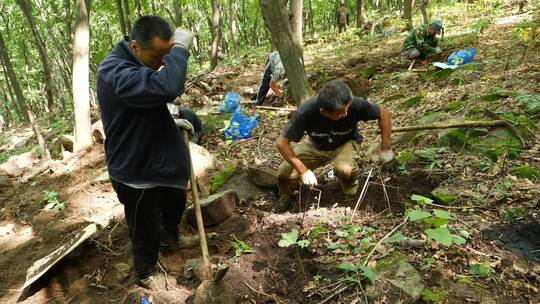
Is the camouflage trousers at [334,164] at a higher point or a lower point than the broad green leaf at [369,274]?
higher

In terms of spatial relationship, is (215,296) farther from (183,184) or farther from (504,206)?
(504,206)

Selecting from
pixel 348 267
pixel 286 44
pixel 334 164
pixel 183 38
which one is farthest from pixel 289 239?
pixel 286 44

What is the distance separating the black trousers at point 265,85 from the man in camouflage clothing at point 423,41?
3639 mm

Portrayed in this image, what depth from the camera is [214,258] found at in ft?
11.4

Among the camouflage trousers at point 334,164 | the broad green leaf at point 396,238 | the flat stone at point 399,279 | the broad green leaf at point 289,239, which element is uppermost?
the camouflage trousers at point 334,164

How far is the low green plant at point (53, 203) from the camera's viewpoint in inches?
222

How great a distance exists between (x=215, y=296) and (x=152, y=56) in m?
1.78

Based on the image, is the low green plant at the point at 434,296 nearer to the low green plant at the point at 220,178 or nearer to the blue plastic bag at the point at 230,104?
the low green plant at the point at 220,178

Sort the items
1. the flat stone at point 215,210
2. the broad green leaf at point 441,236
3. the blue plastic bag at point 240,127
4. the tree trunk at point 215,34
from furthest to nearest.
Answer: the tree trunk at point 215,34 → the blue plastic bag at point 240,127 → the flat stone at point 215,210 → the broad green leaf at point 441,236

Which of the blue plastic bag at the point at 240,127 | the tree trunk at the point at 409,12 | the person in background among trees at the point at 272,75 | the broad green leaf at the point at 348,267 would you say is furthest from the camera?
the tree trunk at the point at 409,12

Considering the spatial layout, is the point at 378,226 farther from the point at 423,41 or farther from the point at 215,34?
the point at 215,34

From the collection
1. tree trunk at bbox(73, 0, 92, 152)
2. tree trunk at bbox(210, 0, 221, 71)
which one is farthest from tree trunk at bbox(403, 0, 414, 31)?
tree trunk at bbox(73, 0, 92, 152)

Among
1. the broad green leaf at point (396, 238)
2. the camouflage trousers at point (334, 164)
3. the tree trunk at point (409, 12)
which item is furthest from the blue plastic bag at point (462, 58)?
the broad green leaf at point (396, 238)

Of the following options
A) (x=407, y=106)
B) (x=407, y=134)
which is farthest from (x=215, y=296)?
(x=407, y=106)
